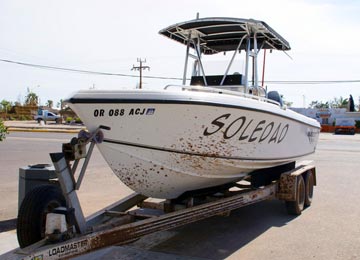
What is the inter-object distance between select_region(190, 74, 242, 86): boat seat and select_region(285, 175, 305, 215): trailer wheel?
1.95 metres

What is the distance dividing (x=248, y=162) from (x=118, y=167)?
1.92 m

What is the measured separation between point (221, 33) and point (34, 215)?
452cm

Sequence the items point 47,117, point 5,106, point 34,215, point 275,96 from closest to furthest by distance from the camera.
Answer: point 34,215 → point 275,96 → point 47,117 → point 5,106

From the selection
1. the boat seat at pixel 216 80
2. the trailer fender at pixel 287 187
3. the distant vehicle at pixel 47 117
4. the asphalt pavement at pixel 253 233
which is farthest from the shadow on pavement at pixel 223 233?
the distant vehicle at pixel 47 117

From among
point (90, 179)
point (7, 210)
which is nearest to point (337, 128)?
point (90, 179)

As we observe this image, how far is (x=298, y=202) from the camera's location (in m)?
6.68

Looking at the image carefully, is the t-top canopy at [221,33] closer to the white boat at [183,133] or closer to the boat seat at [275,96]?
the white boat at [183,133]

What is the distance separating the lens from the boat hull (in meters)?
4.17

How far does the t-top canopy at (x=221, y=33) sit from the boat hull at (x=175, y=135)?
1.78m

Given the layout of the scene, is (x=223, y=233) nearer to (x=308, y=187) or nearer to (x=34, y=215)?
(x=308, y=187)

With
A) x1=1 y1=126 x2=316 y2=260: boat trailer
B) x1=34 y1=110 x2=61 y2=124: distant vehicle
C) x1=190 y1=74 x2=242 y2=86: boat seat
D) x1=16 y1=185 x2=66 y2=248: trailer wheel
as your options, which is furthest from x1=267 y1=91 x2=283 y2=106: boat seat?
x1=34 y1=110 x2=61 y2=124: distant vehicle

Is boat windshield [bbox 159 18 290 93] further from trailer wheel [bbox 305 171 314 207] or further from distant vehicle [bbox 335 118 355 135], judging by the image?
distant vehicle [bbox 335 118 355 135]

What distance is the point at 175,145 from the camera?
4531 millimetres

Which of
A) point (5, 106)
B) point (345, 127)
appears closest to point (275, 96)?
point (345, 127)
